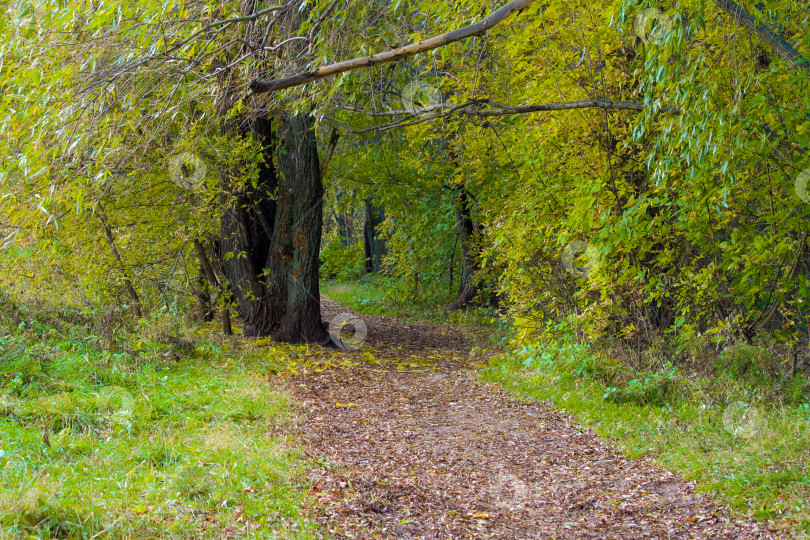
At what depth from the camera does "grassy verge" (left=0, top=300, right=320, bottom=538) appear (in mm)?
3244

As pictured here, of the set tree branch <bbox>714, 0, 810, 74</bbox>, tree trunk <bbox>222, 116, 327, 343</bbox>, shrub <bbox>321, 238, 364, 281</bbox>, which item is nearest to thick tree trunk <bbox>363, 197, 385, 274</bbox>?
shrub <bbox>321, 238, 364, 281</bbox>

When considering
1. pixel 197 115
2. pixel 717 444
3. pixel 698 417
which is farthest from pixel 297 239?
pixel 717 444

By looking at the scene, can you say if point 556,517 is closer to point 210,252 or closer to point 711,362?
point 711,362

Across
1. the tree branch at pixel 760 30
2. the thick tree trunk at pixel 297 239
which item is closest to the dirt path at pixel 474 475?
the thick tree trunk at pixel 297 239

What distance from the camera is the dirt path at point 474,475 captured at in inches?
153

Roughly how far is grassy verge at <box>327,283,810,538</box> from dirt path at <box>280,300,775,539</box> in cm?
17

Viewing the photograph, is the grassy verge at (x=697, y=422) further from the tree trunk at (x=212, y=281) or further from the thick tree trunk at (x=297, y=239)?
the tree trunk at (x=212, y=281)

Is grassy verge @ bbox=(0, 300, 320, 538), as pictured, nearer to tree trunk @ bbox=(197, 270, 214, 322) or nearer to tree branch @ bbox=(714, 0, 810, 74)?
tree trunk @ bbox=(197, 270, 214, 322)

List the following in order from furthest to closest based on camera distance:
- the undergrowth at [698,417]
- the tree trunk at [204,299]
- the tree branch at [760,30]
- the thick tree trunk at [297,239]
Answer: the tree trunk at [204,299]
the thick tree trunk at [297,239]
the tree branch at [760,30]
the undergrowth at [698,417]

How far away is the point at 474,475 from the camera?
16.2 feet

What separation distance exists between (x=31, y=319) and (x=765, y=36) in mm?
7779

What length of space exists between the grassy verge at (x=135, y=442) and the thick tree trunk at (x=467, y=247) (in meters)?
6.78

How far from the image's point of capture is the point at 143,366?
6879mm

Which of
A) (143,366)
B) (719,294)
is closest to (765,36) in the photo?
(719,294)
